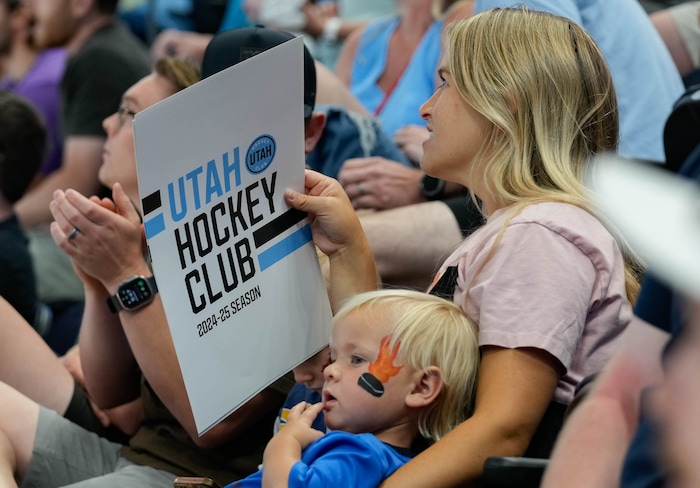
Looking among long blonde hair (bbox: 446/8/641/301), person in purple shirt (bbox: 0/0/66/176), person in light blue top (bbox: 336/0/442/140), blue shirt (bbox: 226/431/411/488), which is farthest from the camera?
person in purple shirt (bbox: 0/0/66/176)

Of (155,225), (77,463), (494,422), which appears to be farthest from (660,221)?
(77,463)

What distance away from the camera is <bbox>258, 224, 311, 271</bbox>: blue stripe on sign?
2.01 meters

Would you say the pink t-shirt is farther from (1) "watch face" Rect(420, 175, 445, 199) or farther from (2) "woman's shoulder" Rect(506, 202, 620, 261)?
(1) "watch face" Rect(420, 175, 445, 199)

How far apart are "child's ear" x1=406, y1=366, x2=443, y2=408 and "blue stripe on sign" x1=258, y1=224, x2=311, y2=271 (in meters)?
0.36

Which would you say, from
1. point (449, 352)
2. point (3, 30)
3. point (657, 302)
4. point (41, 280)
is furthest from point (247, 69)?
point (3, 30)

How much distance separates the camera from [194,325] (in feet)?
6.16

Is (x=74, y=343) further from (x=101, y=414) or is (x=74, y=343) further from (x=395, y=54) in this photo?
(x=395, y=54)

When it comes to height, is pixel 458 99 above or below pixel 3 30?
above

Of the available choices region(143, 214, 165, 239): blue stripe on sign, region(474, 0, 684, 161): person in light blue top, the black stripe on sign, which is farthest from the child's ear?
region(474, 0, 684, 161): person in light blue top

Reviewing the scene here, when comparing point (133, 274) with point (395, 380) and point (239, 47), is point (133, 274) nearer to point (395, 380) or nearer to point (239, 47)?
point (239, 47)

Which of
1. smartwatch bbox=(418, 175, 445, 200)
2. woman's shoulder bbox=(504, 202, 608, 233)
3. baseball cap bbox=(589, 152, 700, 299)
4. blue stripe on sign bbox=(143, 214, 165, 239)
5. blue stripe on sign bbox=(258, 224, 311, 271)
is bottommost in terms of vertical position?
smartwatch bbox=(418, 175, 445, 200)

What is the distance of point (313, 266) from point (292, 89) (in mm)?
347

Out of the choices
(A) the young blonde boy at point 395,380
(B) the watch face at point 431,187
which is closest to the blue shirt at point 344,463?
(A) the young blonde boy at point 395,380

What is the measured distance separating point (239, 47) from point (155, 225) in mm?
744
